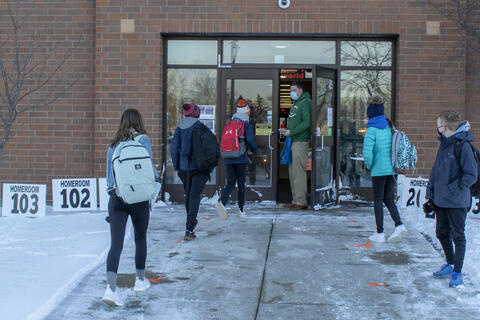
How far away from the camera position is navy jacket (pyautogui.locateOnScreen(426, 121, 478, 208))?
5.34 meters

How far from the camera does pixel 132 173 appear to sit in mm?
4887

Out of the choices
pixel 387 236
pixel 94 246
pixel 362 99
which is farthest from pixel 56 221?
pixel 362 99

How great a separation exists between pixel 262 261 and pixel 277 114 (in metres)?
4.32

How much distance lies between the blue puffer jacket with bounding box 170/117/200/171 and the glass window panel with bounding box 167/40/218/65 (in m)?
3.37

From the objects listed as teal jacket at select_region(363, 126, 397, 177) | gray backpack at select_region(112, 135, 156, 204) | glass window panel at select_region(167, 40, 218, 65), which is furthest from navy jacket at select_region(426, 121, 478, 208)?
glass window panel at select_region(167, 40, 218, 65)

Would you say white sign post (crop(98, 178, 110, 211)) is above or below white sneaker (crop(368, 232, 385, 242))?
above

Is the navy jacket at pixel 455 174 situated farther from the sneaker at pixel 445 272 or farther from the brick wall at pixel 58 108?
the brick wall at pixel 58 108

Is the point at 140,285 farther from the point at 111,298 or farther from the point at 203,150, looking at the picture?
the point at 203,150

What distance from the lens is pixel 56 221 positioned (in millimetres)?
8555

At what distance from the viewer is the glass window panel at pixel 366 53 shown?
10.1 metres

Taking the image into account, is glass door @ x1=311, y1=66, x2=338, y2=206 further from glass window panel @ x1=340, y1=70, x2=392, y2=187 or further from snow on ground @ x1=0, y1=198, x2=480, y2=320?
snow on ground @ x1=0, y1=198, x2=480, y2=320

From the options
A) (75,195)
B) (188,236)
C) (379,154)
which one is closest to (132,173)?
(188,236)

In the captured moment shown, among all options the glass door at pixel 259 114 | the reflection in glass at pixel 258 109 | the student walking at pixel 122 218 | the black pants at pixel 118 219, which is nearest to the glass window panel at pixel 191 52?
the glass door at pixel 259 114

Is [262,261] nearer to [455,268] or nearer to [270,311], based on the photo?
[270,311]
